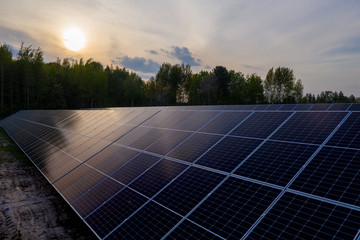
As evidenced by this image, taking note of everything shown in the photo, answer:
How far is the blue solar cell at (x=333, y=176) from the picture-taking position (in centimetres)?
439

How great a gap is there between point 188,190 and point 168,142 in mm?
3427

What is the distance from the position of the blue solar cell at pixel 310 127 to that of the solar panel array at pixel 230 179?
0.08ft

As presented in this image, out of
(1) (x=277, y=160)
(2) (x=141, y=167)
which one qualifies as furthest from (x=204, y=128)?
(1) (x=277, y=160)

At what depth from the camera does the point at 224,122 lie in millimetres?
9648

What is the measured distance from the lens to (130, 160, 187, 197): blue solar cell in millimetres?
6520

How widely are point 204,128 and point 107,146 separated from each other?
468 centimetres

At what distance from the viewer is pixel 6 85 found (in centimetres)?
5219

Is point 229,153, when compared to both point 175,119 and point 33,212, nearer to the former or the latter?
point 175,119

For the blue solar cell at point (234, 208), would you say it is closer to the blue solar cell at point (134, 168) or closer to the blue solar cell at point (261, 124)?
the blue solar cell at point (261, 124)

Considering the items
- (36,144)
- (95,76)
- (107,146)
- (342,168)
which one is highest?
(95,76)

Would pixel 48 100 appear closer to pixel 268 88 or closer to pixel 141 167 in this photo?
pixel 141 167

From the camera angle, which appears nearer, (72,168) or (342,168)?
(342,168)

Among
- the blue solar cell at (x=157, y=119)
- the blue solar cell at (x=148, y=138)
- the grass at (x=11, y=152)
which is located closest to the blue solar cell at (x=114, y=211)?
the blue solar cell at (x=148, y=138)

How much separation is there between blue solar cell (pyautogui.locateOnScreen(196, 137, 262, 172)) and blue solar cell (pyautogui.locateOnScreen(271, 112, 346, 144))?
87 centimetres
